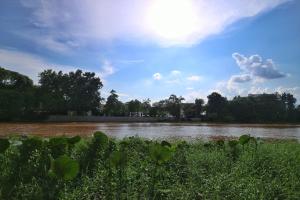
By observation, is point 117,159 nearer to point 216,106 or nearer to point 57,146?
point 57,146

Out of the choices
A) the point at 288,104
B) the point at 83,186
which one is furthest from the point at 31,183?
the point at 288,104

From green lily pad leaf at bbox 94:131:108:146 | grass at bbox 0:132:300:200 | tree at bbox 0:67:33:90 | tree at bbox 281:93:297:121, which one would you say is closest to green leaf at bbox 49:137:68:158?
grass at bbox 0:132:300:200

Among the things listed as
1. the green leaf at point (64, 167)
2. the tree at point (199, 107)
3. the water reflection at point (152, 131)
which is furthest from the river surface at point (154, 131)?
the tree at point (199, 107)

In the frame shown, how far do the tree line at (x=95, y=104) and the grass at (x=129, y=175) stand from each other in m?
49.6

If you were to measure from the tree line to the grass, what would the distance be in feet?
163

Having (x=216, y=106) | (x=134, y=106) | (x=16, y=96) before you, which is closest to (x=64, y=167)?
(x=16, y=96)

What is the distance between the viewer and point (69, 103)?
6381cm

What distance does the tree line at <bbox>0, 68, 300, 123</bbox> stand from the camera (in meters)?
55.6

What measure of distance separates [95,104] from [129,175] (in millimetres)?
64363

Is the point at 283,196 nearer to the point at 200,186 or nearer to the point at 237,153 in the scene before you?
the point at 200,186

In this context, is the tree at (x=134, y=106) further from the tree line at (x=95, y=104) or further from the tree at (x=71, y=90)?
the tree at (x=71, y=90)

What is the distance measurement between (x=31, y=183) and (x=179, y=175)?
5.73 feet

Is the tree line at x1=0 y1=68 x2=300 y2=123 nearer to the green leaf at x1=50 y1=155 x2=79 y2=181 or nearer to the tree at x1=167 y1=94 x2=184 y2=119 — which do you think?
the tree at x1=167 y1=94 x2=184 y2=119

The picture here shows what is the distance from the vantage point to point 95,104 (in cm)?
6788
